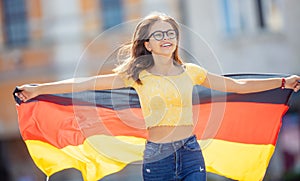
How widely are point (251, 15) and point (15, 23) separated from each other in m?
5.89

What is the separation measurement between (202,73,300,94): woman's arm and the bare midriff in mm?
485

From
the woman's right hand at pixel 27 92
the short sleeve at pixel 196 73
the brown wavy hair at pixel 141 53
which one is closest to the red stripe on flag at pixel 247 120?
the short sleeve at pixel 196 73

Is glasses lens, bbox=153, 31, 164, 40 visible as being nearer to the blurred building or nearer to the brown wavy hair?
the brown wavy hair

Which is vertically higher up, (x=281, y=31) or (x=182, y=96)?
(x=182, y=96)

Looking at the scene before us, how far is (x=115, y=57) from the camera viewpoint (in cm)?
562

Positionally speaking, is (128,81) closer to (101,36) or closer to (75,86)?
(75,86)

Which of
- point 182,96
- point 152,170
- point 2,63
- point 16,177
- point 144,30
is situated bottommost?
point 16,177

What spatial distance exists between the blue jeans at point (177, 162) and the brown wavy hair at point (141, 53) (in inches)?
20.0

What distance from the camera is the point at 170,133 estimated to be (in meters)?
4.98

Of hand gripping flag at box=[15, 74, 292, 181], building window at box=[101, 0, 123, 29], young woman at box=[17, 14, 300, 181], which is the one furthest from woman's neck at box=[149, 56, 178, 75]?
building window at box=[101, 0, 123, 29]

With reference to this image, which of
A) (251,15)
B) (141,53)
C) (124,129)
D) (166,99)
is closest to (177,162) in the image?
(166,99)

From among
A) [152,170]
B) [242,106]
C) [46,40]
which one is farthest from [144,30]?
[46,40]

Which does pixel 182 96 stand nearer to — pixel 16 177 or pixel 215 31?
pixel 215 31

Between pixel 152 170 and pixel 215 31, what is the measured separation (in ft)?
37.4
